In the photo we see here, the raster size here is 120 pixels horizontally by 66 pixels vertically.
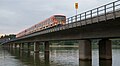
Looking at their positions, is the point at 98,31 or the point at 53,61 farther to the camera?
the point at 53,61

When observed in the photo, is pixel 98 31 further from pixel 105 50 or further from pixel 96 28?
pixel 105 50

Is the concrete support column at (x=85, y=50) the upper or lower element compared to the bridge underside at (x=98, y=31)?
lower

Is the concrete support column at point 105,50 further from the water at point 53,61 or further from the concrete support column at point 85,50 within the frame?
the concrete support column at point 85,50

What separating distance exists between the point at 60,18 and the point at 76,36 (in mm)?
25927

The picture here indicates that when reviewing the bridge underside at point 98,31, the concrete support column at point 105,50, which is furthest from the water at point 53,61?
the bridge underside at point 98,31

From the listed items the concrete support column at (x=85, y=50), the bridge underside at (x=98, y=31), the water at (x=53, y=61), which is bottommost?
the water at (x=53, y=61)

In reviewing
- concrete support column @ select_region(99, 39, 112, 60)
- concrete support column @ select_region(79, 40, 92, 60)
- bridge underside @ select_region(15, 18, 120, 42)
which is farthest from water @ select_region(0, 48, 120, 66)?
bridge underside @ select_region(15, 18, 120, 42)

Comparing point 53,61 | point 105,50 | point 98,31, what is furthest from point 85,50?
point 98,31

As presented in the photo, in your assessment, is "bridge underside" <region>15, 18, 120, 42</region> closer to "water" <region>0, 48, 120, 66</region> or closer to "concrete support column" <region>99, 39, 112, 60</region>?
"water" <region>0, 48, 120, 66</region>

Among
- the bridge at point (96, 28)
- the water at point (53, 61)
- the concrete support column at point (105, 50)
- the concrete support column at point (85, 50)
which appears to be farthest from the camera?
the concrete support column at point (85, 50)

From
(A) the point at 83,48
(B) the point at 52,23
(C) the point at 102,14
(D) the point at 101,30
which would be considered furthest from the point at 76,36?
(B) the point at 52,23

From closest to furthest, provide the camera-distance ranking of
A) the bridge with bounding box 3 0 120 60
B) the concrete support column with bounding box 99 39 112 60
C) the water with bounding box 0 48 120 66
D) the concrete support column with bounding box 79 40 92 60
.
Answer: the bridge with bounding box 3 0 120 60 < the water with bounding box 0 48 120 66 < the concrete support column with bounding box 99 39 112 60 < the concrete support column with bounding box 79 40 92 60

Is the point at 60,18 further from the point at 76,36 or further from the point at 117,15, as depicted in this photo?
the point at 117,15

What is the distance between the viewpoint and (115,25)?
27.8m
